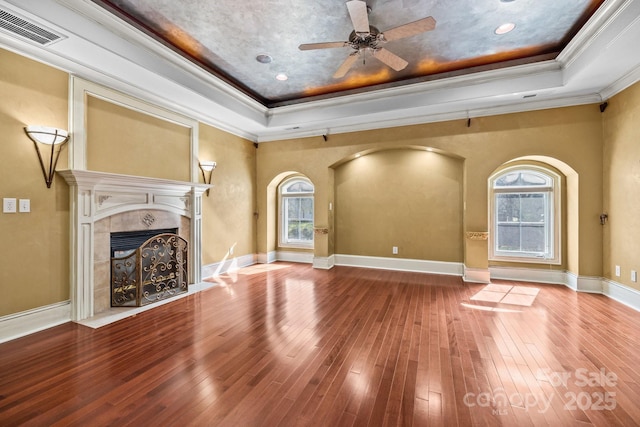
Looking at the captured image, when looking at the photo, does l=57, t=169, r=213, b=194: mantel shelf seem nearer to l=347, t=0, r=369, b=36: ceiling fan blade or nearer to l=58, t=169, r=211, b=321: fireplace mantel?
l=58, t=169, r=211, b=321: fireplace mantel

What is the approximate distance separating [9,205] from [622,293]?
748 centimetres

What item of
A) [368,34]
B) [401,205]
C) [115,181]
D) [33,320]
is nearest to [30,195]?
[115,181]

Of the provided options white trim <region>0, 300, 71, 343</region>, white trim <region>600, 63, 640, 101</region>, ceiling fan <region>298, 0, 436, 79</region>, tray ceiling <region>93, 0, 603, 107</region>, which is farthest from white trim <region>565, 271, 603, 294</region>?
white trim <region>0, 300, 71, 343</region>

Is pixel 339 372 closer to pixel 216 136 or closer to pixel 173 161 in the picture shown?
pixel 173 161

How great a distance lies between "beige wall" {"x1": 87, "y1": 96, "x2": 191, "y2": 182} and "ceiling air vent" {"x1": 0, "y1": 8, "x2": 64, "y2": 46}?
2.41ft

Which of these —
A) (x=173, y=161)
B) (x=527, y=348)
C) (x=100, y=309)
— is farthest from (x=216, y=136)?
(x=527, y=348)

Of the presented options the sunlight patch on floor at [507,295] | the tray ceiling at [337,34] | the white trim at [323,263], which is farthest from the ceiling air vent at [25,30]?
the sunlight patch on floor at [507,295]

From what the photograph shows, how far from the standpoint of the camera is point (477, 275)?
4.68 meters

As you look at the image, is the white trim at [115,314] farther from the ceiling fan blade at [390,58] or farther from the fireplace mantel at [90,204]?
the ceiling fan blade at [390,58]

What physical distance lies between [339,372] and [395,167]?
4.47 m

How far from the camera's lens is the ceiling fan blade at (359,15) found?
2.28 m

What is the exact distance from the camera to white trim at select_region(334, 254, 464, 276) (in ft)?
17.1

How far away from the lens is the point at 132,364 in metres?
2.23

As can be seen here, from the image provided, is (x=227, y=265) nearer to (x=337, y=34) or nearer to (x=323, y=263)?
(x=323, y=263)
